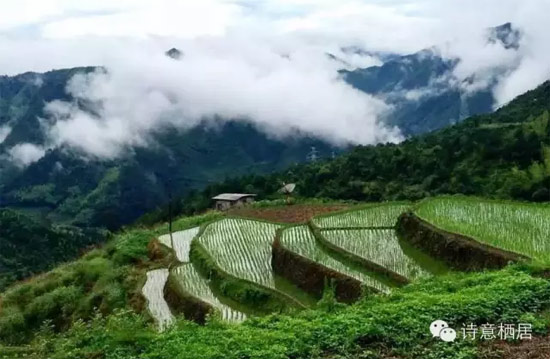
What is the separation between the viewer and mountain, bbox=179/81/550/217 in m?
36.0

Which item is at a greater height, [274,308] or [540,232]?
[540,232]

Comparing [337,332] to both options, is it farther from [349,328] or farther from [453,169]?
[453,169]

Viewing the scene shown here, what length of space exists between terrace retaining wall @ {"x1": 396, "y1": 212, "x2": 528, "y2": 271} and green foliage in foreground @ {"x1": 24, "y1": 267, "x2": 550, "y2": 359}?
122 inches

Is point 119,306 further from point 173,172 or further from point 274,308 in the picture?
point 173,172

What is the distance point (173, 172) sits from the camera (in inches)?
6457

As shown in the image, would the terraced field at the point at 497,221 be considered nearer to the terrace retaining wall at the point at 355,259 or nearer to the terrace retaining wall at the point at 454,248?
the terrace retaining wall at the point at 454,248

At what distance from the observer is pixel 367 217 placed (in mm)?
25312

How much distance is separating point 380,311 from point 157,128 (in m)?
181

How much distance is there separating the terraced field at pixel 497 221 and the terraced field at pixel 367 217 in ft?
4.94

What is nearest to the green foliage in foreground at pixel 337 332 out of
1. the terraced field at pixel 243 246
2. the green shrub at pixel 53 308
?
the terraced field at pixel 243 246

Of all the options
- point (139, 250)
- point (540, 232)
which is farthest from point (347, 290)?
point (139, 250)


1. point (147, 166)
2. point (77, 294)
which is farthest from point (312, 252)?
point (147, 166)

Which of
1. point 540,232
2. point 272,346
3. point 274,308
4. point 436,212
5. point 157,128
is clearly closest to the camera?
point 272,346

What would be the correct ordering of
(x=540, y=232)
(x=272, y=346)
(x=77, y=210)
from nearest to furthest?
(x=272, y=346), (x=540, y=232), (x=77, y=210)
